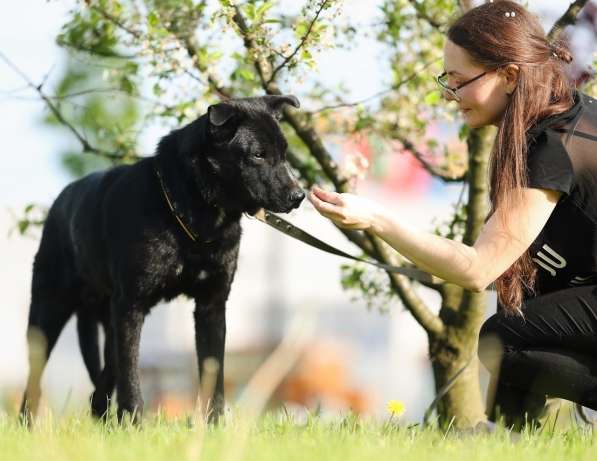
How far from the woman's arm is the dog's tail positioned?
111 inches

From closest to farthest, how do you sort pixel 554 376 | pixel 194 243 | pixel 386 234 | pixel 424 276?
pixel 386 234 < pixel 554 376 < pixel 424 276 < pixel 194 243

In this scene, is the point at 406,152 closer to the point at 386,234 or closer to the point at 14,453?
the point at 386,234

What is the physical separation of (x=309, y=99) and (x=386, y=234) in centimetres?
335

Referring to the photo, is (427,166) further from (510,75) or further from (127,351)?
(510,75)

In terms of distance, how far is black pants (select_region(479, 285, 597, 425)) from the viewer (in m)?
3.53

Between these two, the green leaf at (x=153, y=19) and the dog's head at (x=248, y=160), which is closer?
the dog's head at (x=248, y=160)

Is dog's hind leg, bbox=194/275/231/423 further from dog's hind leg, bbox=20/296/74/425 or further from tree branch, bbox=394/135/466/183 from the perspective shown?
tree branch, bbox=394/135/466/183

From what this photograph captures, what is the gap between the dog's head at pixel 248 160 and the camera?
441 cm

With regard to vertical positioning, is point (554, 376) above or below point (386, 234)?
below

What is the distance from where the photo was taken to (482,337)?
372 cm

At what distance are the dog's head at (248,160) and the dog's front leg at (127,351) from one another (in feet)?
2.23

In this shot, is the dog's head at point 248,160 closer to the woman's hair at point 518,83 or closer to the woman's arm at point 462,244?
the woman's hair at point 518,83

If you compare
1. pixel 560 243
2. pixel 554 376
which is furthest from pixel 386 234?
pixel 554 376

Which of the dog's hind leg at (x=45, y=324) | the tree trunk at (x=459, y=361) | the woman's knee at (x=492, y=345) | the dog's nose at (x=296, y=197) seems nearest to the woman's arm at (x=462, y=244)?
the woman's knee at (x=492, y=345)
